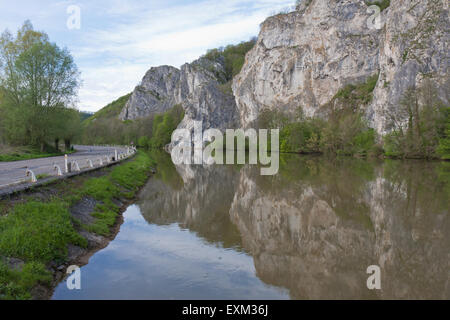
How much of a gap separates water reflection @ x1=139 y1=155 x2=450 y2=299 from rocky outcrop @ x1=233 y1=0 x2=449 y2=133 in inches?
1328

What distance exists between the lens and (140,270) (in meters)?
8.43

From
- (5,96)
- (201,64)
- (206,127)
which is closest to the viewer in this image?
(5,96)

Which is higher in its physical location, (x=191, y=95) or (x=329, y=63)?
(x=329, y=63)

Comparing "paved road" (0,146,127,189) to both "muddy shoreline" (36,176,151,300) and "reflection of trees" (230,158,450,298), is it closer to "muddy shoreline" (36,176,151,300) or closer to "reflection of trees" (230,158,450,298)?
"muddy shoreline" (36,176,151,300)

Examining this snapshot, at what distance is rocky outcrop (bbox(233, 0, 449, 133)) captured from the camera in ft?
180

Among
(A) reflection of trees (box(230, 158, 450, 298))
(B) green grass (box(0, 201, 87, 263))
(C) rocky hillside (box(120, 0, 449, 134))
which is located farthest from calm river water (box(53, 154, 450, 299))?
(C) rocky hillside (box(120, 0, 449, 134))

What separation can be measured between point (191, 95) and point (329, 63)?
5430 cm

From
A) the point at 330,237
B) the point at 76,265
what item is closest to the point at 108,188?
the point at 76,265

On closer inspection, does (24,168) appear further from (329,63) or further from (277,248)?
(329,63)

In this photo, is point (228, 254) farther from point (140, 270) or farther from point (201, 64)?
point (201, 64)

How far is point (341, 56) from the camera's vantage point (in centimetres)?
A: 7844
